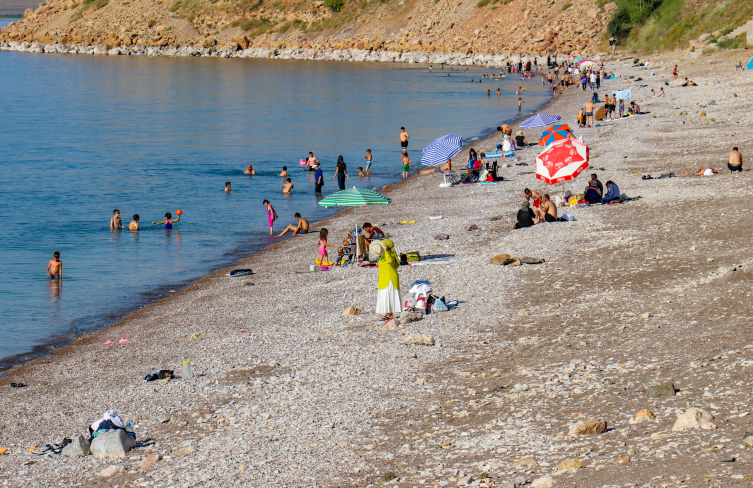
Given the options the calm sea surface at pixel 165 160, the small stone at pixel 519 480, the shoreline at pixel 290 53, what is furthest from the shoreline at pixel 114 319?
the shoreline at pixel 290 53

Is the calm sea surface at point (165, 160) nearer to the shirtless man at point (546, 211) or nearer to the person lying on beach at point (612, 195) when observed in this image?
the shirtless man at point (546, 211)

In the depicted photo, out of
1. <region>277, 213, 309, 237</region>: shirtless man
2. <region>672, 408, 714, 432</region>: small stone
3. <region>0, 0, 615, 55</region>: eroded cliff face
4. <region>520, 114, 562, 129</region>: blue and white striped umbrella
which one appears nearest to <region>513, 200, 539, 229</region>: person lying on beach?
<region>277, 213, 309, 237</region>: shirtless man

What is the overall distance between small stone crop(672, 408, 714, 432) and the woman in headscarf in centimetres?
679

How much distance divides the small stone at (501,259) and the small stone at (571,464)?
978cm

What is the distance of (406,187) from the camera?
33406 mm

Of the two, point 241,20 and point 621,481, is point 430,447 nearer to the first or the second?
point 621,481

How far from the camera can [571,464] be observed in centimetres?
814

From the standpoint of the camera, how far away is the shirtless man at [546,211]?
21359mm

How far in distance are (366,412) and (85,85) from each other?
9845 cm

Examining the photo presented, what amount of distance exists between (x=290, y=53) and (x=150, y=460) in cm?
13949

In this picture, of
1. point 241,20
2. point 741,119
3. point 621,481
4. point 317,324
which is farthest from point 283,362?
point 241,20

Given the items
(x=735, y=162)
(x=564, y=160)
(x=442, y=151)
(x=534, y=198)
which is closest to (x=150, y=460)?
(x=564, y=160)

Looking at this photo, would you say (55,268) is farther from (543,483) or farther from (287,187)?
(543,483)

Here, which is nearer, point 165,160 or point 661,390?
point 661,390
